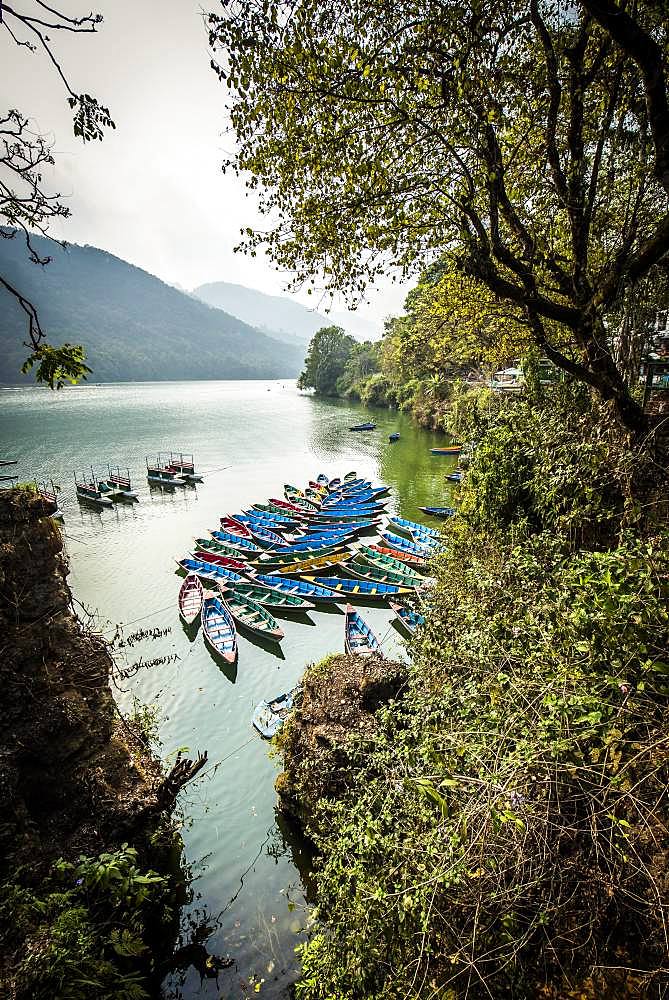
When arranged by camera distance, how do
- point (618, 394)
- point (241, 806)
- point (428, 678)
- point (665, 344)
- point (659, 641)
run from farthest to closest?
1. point (665, 344)
2. point (241, 806)
3. point (428, 678)
4. point (618, 394)
5. point (659, 641)

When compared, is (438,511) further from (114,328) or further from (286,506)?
(114,328)

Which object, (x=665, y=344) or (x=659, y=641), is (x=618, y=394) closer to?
(x=659, y=641)

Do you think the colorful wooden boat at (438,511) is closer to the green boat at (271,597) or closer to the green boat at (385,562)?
the green boat at (385,562)

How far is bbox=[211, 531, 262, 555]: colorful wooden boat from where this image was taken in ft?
59.4

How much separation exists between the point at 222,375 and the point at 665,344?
16616cm

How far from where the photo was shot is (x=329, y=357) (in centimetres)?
8131

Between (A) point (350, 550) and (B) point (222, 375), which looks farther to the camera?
(B) point (222, 375)

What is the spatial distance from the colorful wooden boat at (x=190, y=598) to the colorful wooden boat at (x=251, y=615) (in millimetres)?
835

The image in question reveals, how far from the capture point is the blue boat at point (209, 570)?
16078mm

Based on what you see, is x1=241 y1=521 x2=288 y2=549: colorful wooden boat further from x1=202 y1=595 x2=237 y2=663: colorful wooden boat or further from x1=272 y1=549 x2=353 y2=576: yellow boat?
x1=202 y1=595 x2=237 y2=663: colorful wooden boat

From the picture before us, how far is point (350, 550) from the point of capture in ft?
56.3

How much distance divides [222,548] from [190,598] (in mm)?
4075

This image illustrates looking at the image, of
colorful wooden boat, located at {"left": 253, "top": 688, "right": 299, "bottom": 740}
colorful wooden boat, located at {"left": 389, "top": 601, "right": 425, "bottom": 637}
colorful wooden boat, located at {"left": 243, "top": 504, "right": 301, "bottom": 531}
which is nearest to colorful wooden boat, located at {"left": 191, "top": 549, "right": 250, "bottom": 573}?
colorful wooden boat, located at {"left": 243, "top": 504, "right": 301, "bottom": 531}

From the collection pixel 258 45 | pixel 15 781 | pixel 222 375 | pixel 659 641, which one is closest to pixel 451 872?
pixel 659 641
